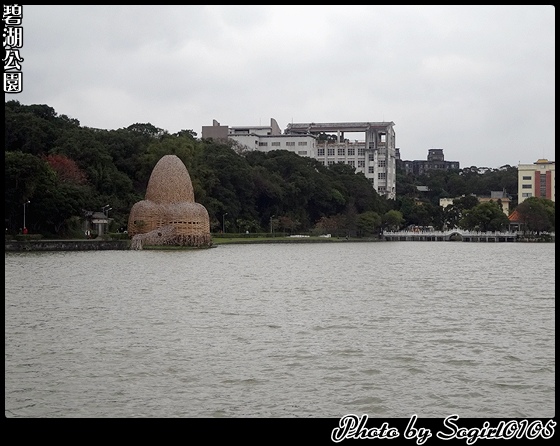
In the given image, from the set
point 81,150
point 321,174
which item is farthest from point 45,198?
point 321,174

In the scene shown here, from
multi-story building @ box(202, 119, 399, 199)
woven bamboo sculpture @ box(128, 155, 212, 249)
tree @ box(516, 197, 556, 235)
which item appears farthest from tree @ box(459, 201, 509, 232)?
woven bamboo sculpture @ box(128, 155, 212, 249)

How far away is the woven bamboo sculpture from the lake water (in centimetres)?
3113

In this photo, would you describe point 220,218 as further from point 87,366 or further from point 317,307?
point 87,366

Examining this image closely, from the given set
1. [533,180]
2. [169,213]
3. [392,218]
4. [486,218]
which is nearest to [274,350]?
[169,213]

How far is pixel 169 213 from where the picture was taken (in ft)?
197

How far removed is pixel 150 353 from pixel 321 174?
90.4 metres

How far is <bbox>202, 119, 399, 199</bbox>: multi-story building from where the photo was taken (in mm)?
145875

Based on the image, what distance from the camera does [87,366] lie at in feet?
43.3

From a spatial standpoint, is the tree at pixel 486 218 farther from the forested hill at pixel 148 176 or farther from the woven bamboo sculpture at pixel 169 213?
the woven bamboo sculpture at pixel 169 213

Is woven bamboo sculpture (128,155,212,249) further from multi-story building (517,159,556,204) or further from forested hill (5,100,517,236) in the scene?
multi-story building (517,159,556,204)

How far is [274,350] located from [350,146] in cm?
14042

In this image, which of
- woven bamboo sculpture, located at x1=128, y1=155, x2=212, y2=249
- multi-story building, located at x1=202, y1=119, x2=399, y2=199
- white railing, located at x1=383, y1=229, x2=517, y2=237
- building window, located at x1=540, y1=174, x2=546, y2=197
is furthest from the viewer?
multi-story building, located at x1=202, y1=119, x2=399, y2=199

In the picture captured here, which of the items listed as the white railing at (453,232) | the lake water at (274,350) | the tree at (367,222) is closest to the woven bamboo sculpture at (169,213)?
the lake water at (274,350)

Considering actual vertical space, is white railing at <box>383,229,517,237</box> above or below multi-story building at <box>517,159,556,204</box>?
below
